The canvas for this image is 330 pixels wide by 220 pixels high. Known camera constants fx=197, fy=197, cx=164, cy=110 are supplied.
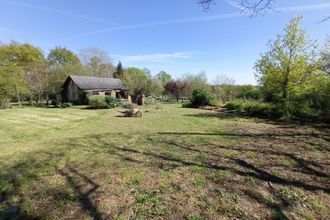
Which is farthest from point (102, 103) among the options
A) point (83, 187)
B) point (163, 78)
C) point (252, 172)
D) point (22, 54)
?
point (163, 78)

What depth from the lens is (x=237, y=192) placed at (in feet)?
11.9

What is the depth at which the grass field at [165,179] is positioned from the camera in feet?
10.4

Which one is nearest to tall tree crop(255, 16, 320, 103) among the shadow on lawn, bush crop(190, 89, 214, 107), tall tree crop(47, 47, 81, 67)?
bush crop(190, 89, 214, 107)

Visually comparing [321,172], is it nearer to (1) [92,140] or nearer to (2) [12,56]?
(1) [92,140]

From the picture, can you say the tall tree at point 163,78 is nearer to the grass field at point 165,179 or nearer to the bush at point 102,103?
the bush at point 102,103

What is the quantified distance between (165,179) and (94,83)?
2613 cm

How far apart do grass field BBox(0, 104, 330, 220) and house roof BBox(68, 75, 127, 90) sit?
773 inches

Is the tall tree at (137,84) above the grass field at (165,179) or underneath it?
above

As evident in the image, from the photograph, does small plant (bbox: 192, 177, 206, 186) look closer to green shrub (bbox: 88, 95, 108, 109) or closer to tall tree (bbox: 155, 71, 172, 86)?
green shrub (bbox: 88, 95, 108, 109)

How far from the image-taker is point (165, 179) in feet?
13.7

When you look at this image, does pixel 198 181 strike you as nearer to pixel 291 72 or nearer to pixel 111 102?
pixel 291 72

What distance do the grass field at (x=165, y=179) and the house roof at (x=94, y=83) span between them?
19646 millimetres

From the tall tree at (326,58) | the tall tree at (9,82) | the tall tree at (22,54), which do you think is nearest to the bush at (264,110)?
the tall tree at (326,58)

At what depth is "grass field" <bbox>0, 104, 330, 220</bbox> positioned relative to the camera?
10.4ft
